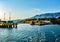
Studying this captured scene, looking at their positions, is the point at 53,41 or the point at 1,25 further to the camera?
the point at 1,25

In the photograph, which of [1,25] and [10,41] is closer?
[10,41]

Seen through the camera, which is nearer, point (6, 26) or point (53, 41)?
point (53, 41)

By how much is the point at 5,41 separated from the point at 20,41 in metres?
1.97

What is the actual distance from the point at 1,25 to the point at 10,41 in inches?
1407

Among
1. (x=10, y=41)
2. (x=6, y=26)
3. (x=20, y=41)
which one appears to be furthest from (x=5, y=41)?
(x=6, y=26)

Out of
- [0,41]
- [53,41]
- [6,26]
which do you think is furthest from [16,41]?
[6,26]

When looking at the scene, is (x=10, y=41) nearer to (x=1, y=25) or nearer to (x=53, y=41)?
(x=53, y=41)

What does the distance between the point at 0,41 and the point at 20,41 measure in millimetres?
2650

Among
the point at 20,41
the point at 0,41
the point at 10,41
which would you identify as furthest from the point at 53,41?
the point at 0,41

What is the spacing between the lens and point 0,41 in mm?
21141

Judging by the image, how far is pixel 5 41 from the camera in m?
21.0

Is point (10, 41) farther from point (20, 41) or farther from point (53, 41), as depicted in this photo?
point (53, 41)

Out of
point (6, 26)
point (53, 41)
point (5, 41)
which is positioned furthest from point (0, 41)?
point (6, 26)

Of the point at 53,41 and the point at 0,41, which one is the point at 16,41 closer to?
the point at 0,41
